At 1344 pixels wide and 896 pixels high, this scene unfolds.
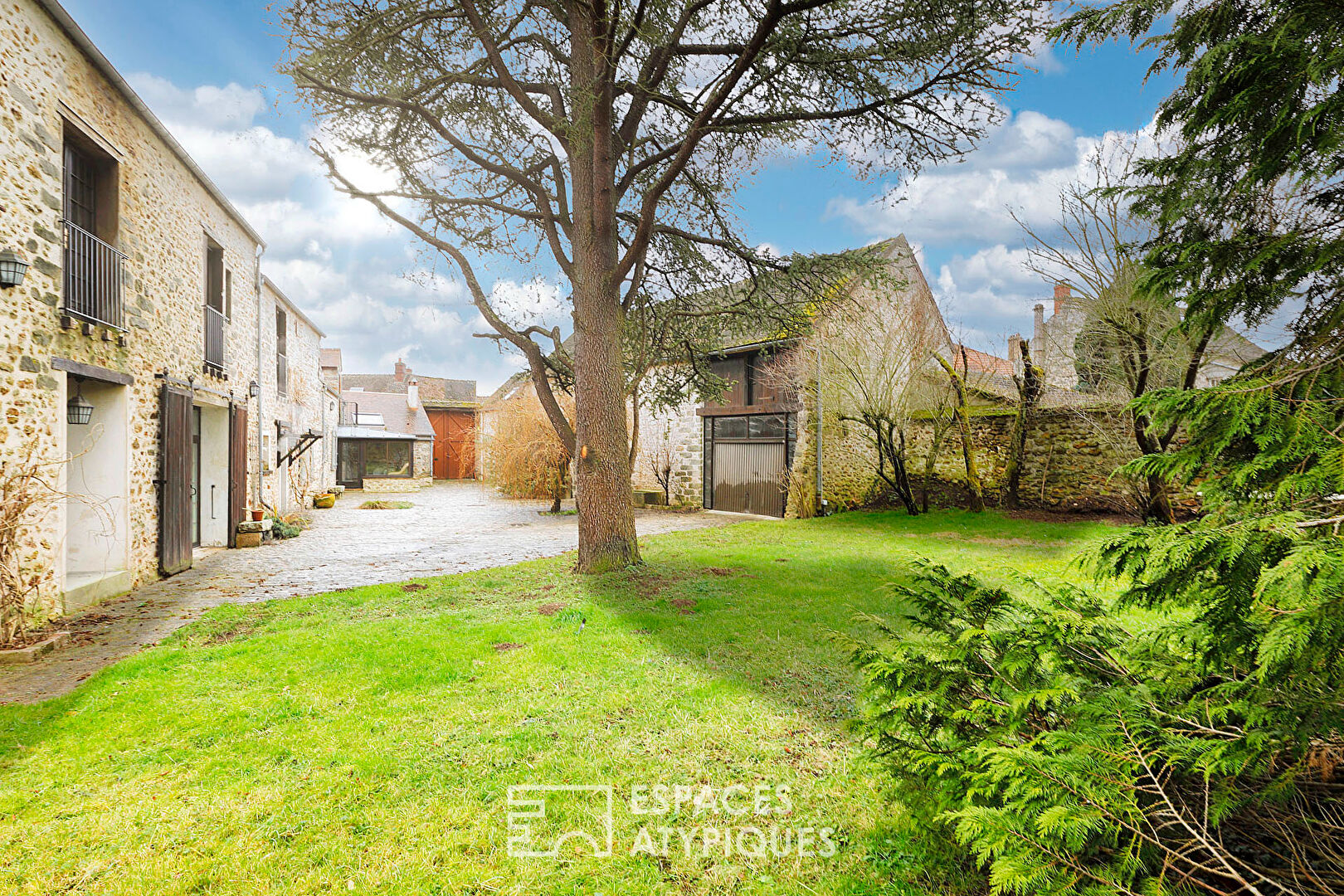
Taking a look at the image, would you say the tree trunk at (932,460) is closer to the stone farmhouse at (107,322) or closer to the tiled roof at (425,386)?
the stone farmhouse at (107,322)

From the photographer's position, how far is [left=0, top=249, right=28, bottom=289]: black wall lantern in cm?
528

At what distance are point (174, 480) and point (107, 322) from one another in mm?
2510

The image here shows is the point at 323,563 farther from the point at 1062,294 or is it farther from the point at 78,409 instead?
the point at 1062,294

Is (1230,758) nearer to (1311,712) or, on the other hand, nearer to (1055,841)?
(1311,712)

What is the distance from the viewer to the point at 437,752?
333cm

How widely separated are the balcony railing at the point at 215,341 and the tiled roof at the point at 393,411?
824 inches

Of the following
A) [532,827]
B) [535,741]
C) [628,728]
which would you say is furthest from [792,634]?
[532,827]

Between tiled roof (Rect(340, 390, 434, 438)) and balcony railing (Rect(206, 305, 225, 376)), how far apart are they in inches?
824

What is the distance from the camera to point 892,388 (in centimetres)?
1339

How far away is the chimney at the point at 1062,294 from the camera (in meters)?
11.1

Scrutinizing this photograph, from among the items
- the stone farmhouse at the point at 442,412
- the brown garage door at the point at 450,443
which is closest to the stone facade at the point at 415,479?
the stone farmhouse at the point at 442,412

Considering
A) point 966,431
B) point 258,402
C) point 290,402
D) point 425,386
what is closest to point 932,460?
point 966,431

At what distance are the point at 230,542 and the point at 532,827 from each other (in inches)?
441

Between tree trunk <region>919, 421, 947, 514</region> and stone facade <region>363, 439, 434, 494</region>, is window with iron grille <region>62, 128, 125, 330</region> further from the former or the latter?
stone facade <region>363, 439, 434, 494</region>
